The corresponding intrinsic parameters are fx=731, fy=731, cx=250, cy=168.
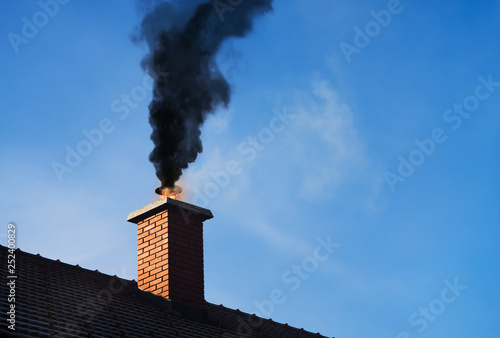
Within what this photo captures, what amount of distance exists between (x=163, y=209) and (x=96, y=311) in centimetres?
257

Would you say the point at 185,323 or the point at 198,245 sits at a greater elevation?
the point at 198,245

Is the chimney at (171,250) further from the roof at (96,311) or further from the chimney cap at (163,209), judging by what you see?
the roof at (96,311)

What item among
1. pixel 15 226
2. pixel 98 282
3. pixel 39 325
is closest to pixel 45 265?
pixel 98 282

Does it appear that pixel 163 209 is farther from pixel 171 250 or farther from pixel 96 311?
pixel 96 311

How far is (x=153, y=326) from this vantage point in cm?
965

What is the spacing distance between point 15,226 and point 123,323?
1.87m

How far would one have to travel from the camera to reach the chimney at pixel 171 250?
11.2 metres

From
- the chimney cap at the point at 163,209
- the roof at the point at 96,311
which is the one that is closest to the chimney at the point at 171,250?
the chimney cap at the point at 163,209

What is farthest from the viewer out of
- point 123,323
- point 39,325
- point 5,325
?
point 123,323

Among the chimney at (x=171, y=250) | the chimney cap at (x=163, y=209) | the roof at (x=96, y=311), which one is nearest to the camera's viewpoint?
the roof at (x=96, y=311)

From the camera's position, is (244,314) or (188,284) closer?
(188,284)

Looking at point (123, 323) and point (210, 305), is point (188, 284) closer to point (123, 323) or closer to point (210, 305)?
point (210, 305)

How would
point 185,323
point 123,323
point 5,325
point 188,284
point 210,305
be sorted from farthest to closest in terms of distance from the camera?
point 210,305, point 188,284, point 185,323, point 123,323, point 5,325

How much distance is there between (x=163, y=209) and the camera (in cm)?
1152
